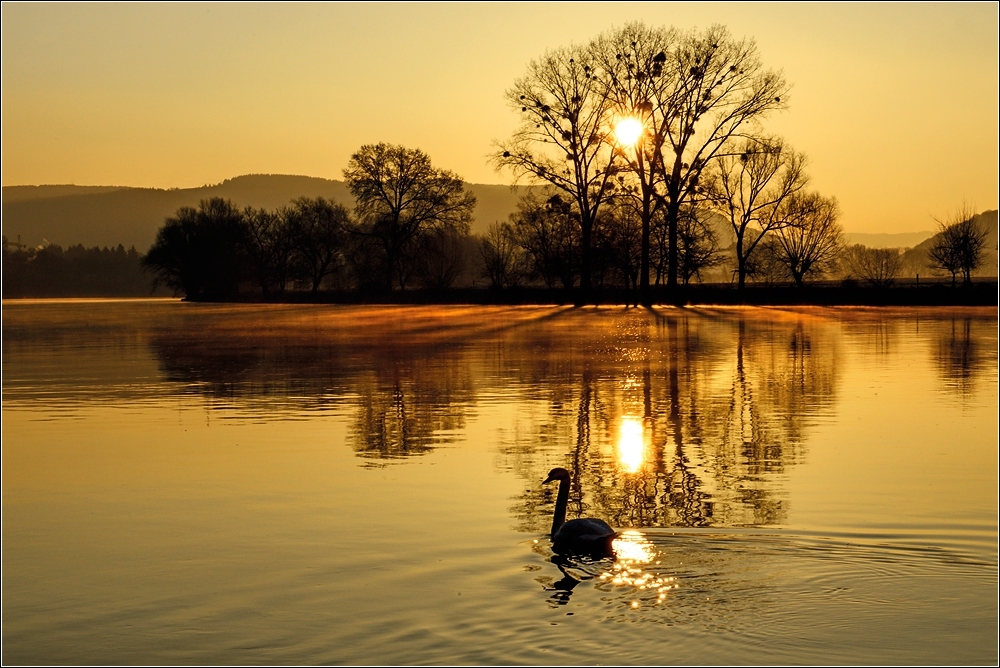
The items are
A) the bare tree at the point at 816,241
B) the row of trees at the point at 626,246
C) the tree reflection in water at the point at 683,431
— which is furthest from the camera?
the bare tree at the point at 816,241

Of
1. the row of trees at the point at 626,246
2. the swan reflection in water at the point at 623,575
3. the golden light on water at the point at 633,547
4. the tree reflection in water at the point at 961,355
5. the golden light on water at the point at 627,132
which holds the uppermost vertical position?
the golden light on water at the point at 627,132

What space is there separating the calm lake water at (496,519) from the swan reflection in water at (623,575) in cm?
3

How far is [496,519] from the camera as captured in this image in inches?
441

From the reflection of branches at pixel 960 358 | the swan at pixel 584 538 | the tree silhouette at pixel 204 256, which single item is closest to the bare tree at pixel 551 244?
the tree silhouette at pixel 204 256

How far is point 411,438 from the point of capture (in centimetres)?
1667

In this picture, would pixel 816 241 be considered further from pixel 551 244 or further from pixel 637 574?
pixel 637 574

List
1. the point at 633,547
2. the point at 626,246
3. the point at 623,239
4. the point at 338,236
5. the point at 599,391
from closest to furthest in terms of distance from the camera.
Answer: the point at 633,547
the point at 599,391
the point at 626,246
the point at 623,239
the point at 338,236

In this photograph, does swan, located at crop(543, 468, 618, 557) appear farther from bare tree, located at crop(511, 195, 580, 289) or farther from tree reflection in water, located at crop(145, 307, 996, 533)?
bare tree, located at crop(511, 195, 580, 289)

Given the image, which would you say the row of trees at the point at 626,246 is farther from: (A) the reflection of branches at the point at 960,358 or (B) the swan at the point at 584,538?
(B) the swan at the point at 584,538

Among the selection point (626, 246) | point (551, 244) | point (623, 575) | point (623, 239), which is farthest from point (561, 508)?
point (551, 244)

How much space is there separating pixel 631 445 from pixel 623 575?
682 centimetres

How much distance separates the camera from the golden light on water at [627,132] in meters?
70.1

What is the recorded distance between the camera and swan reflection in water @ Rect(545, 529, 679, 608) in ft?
28.1

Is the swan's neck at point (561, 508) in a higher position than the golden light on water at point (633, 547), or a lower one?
higher
